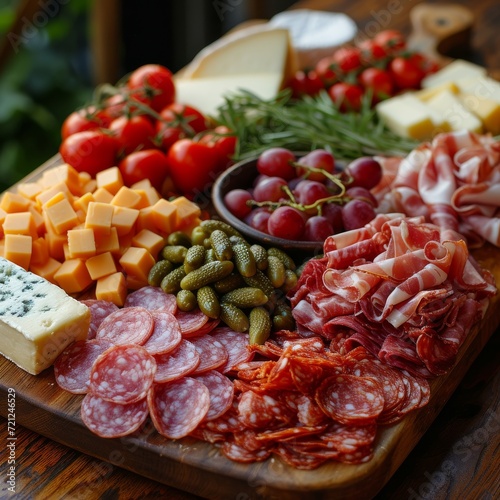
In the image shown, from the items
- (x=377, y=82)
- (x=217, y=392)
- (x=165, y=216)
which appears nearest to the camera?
(x=217, y=392)

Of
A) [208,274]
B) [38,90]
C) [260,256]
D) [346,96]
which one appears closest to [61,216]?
[208,274]

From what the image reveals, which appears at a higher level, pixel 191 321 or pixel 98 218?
pixel 98 218

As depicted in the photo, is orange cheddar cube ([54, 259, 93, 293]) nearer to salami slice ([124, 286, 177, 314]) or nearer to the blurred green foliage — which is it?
salami slice ([124, 286, 177, 314])

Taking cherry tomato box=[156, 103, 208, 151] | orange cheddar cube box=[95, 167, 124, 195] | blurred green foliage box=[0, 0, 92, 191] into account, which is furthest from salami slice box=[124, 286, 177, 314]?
blurred green foliage box=[0, 0, 92, 191]

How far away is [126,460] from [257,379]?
0.33m

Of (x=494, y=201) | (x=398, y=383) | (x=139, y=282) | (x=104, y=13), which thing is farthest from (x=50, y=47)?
(x=398, y=383)

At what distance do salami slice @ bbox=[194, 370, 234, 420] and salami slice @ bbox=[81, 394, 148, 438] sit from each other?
143 millimetres

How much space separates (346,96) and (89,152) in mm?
1049

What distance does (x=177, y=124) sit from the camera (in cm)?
250

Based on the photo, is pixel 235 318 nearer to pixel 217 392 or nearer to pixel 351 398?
pixel 217 392

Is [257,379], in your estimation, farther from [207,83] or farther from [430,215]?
[207,83]

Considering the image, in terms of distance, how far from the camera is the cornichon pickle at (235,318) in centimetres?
179

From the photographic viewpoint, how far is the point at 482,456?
1651 millimetres

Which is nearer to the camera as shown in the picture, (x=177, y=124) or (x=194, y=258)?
(x=194, y=258)
